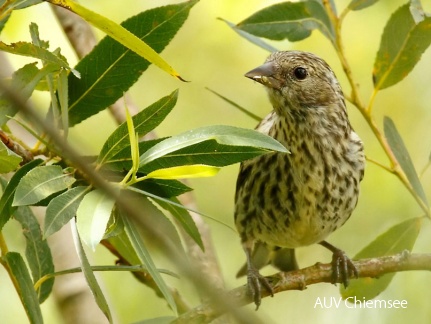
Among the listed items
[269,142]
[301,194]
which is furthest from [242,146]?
[301,194]

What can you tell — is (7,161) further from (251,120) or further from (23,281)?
(251,120)

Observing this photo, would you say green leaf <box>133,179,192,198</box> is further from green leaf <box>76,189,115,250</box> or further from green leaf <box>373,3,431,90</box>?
green leaf <box>373,3,431,90</box>

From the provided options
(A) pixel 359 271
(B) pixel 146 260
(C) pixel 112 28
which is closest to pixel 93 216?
(B) pixel 146 260

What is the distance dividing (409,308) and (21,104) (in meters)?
4.31

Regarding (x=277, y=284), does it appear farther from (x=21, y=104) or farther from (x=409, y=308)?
(x=21, y=104)

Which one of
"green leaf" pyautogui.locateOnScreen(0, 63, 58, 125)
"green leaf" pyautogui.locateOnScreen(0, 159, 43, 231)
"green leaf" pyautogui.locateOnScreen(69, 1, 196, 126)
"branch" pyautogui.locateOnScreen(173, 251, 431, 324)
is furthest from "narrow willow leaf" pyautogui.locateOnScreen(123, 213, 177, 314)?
"branch" pyautogui.locateOnScreen(173, 251, 431, 324)

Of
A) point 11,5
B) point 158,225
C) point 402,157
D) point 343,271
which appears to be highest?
point 11,5

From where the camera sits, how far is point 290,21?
11.6 feet

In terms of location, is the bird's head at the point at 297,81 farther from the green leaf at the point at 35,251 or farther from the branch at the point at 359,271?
the green leaf at the point at 35,251

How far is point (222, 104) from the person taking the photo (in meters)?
6.68

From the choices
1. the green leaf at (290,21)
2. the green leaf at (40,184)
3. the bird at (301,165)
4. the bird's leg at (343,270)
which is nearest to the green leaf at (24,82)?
the green leaf at (40,184)

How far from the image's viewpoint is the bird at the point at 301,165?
394cm

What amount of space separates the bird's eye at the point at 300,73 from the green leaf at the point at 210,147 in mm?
1723

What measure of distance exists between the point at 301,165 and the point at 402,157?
0.56m
